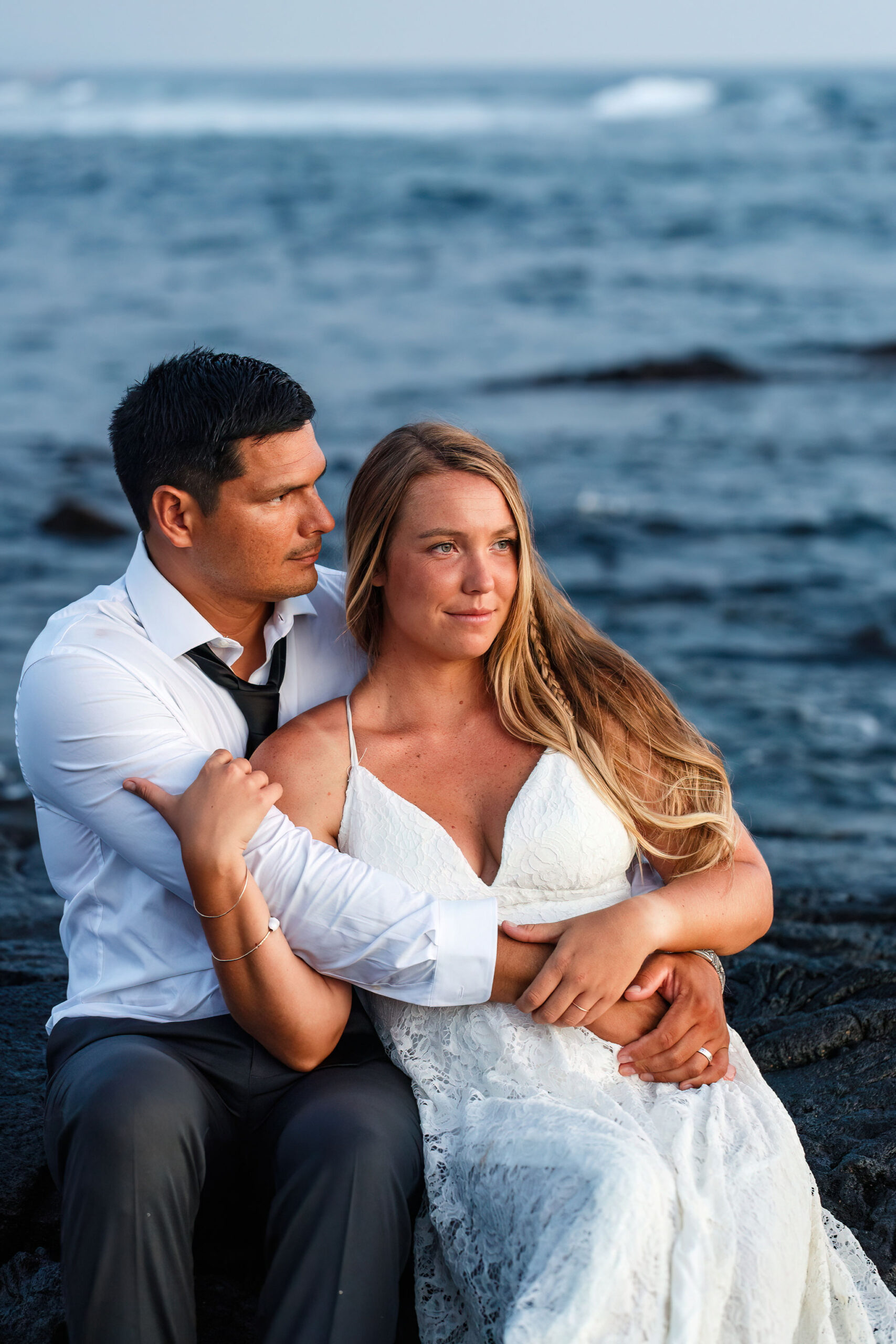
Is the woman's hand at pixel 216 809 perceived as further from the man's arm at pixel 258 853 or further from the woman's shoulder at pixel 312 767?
the woman's shoulder at pixel 312 767

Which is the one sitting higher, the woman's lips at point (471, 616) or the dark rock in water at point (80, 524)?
the woman's lips at point (471, 616)

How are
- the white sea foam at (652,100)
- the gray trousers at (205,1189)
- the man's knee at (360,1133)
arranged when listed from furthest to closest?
the white sea foam at (652,100), the man's knee at (360,1133), the gray trousers at (205,1189)

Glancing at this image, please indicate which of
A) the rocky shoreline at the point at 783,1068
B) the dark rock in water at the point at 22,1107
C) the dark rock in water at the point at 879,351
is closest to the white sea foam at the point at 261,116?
A: the dark rock in water at the point at 879,351

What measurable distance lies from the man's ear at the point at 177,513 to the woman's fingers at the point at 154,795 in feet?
2.29

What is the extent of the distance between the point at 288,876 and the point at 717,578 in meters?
7.87

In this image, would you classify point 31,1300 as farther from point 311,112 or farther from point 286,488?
point 311,112

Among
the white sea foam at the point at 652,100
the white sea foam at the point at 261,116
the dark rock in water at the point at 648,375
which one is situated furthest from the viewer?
the white sea foam at the point at 652,100

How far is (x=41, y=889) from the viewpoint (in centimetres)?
500

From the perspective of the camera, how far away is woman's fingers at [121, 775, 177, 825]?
8.54ft

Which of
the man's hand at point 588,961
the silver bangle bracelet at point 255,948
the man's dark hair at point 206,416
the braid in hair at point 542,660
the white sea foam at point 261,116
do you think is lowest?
the man's hand at point 588,961

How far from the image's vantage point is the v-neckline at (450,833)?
282 centimetres

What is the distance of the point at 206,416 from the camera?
3.06 meters

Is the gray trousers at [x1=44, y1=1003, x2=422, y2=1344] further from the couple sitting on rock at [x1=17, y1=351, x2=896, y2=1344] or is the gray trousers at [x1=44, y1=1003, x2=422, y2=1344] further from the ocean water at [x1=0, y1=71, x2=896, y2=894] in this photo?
the ocean water at [x1=0, y1=71, x2=896, y2=894]

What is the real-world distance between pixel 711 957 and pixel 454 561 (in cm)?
108
